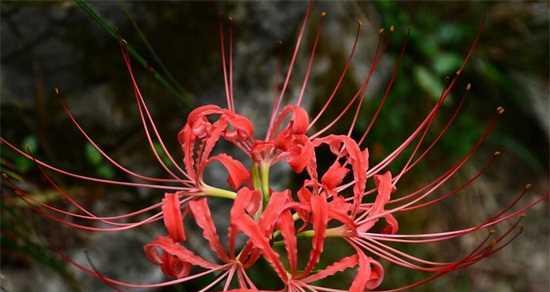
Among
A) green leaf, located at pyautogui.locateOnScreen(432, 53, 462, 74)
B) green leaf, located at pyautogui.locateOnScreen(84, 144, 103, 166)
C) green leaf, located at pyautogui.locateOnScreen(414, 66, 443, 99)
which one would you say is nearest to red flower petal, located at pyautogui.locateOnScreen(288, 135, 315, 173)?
green leaf, located at pyautogui.locateOnScreen(84, 144, 103, 166)

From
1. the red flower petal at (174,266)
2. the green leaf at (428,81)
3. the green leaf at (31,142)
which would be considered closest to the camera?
the red flower petal at (174,266)

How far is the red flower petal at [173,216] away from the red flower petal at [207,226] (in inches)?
1.6

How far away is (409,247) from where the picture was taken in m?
2.71

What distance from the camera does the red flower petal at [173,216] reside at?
3.51 ft

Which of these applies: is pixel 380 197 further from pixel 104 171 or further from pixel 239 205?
pixel 104 171

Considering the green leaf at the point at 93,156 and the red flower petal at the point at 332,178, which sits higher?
the green leaf at the point at 93,156

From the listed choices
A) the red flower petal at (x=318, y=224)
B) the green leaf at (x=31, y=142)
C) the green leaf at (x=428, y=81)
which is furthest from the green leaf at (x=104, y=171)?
the green leaf at (x=428, y=81)

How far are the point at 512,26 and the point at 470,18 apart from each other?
199 mm

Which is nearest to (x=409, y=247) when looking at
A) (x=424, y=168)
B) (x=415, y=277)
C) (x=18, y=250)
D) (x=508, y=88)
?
(x=415, y=277)

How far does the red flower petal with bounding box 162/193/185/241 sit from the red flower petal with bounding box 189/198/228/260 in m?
0.04

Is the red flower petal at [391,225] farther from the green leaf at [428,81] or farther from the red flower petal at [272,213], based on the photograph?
the green leaf at [428,81]

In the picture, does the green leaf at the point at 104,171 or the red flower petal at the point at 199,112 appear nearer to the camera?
the red flower petal at the point at 199,112

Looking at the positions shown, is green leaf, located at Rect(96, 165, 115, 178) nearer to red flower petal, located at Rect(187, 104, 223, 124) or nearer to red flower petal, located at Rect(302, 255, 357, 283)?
red flower petal, located at Rect(187, 104, 223, 124)

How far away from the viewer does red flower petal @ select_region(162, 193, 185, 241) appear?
1069mm
